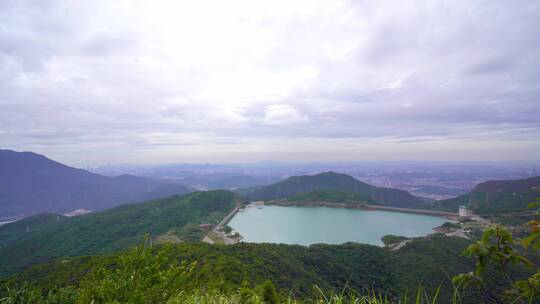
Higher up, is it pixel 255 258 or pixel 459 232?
pixel 255 258

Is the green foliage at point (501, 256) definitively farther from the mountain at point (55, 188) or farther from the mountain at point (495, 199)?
the mountain at point (55, 188)

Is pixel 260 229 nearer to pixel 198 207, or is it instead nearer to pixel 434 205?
pixel 198 207

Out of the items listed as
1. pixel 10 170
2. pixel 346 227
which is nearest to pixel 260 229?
pixel 346 227

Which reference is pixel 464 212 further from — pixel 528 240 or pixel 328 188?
pixel 528 240

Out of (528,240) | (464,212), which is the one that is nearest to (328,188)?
(464,212)

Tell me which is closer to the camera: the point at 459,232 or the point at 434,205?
the point at 459,232

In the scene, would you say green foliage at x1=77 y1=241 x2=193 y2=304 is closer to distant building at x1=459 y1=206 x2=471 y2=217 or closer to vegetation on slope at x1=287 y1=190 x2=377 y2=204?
distant building at x1=459 y1=206 x2=471 y2=217

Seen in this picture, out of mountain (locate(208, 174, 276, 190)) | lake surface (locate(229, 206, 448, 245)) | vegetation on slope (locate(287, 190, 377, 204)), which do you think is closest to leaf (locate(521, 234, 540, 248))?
lake surface (locate(229, 206, 448, 245))
